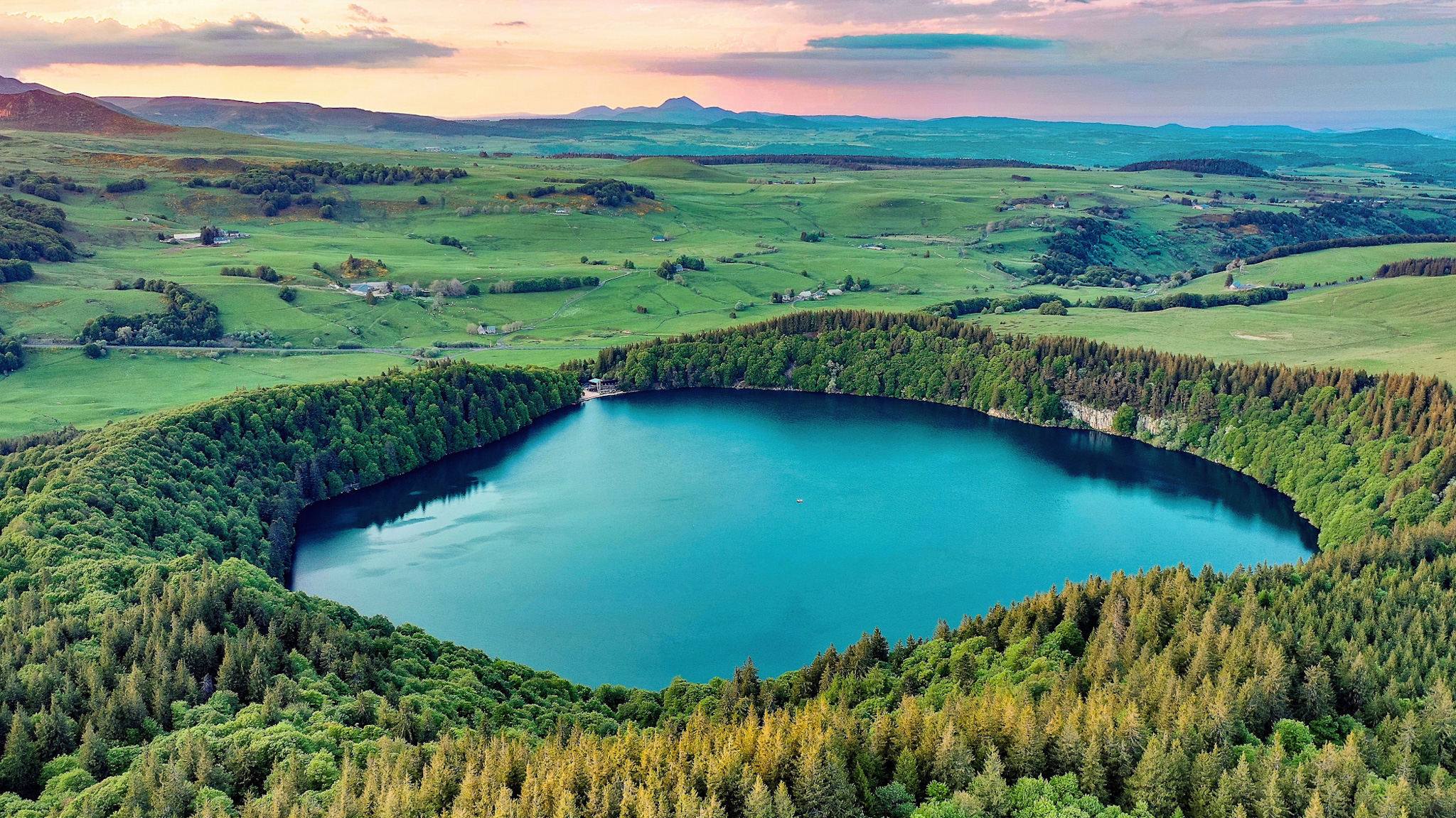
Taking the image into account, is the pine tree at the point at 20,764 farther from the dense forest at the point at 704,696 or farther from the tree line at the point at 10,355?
the tree line at the point at 10,355

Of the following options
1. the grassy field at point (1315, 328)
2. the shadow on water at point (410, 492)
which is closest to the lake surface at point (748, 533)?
the shadow on water at point (410, 492)

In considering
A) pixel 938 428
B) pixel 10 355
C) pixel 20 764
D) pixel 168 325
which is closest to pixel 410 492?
pixel 10 355

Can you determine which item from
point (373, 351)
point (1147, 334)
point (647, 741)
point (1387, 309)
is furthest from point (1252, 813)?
point (1387, 309)

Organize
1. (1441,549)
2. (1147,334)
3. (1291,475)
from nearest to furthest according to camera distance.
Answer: (1441,549) < (1291,475) < (1147,334)

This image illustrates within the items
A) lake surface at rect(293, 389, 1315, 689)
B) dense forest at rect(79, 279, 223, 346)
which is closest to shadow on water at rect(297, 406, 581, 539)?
lake surface at rect(293, 389, 1315, 689)

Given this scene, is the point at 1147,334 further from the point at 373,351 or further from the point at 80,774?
the point at 80,774

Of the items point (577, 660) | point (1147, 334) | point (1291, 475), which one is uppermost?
point (1147, 334)
